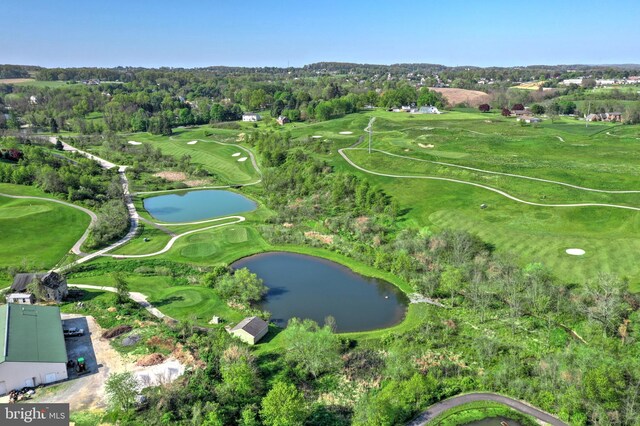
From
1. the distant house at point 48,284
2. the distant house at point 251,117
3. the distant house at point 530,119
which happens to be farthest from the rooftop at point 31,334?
the distant house at point 251,117

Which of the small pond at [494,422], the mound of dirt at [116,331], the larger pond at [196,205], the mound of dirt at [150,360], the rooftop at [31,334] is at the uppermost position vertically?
the rooftop at [31,334]

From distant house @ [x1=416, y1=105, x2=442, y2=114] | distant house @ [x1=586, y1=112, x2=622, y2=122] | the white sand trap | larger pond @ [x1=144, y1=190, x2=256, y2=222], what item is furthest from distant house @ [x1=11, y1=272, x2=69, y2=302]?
distant house @ [x1=586, y1=112, x2=622, y2=122]

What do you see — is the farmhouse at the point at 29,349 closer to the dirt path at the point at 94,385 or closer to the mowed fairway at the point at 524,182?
the dirt path at the point at 94,385

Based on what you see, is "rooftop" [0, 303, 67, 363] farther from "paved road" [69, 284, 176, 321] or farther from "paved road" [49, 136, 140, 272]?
"paved road" [49, 136, 140, 272]

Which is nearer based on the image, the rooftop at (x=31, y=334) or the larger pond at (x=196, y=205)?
the rooftop at (x=31, y=334)

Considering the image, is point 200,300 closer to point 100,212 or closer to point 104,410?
point 104,410
